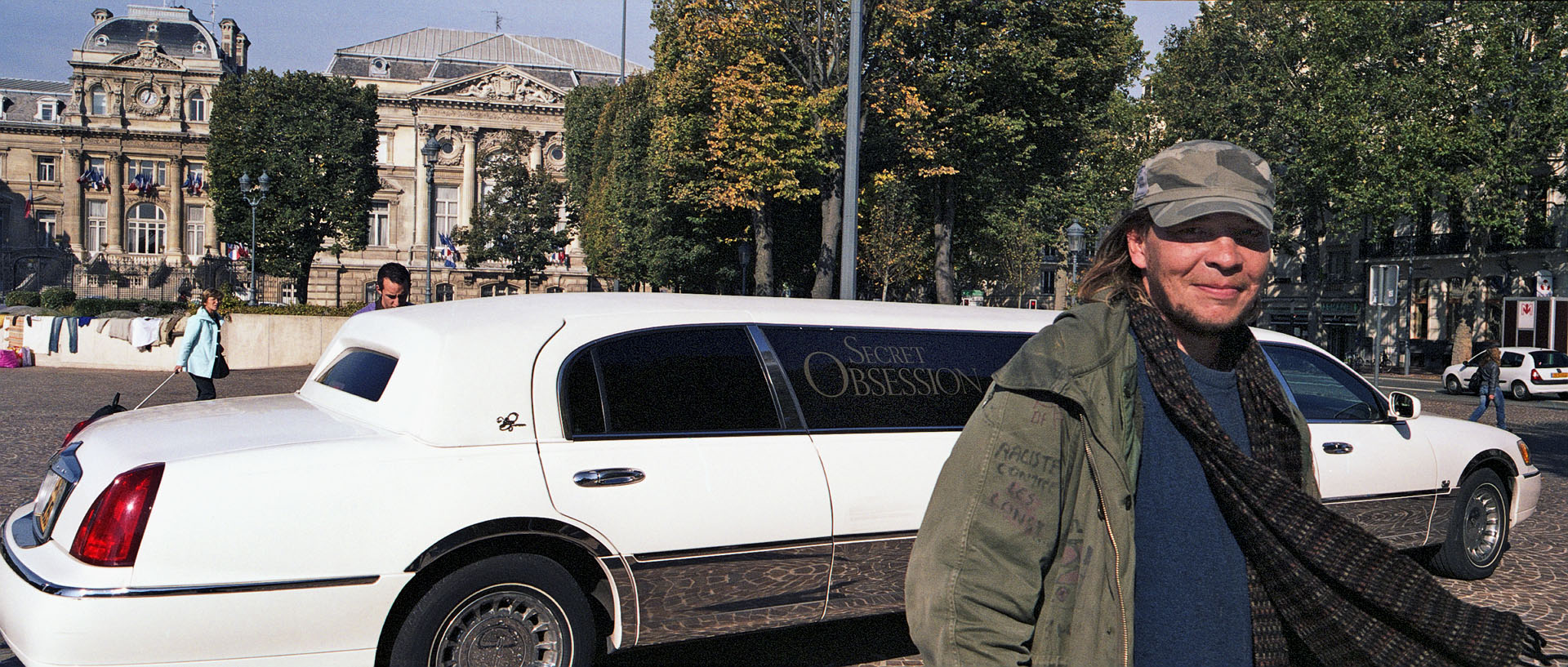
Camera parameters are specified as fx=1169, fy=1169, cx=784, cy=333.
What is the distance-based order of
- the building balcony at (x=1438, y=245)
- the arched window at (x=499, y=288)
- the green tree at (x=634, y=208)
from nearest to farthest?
1. the green tree at (x=634, y=208)
2. the building balcony at (x=1438, y=245)
3. the arched window at (x=499, y=288)

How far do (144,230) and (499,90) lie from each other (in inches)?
1122

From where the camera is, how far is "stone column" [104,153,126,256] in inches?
3238

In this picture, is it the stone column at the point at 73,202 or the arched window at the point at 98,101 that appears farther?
the arched window at the point at 98,101

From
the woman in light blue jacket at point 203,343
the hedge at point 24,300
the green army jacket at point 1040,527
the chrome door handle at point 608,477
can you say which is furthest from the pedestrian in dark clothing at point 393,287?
the hedge at point 24,300

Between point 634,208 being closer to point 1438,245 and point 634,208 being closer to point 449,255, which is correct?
point 449,255

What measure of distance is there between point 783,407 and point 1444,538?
4683 mm

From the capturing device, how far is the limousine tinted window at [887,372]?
5113 mm

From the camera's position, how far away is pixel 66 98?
3374 inches

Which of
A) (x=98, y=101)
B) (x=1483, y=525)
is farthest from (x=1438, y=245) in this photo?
(x=98, y=101)

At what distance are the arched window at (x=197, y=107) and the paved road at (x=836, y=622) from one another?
66.9 metres

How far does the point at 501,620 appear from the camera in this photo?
4312mm

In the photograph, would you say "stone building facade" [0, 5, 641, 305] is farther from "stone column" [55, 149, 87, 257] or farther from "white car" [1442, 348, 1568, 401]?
"white car" [1442, 348, 1568, 401]

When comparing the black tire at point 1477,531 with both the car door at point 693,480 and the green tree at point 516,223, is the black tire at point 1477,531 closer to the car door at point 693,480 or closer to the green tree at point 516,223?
the car door at point 693,480

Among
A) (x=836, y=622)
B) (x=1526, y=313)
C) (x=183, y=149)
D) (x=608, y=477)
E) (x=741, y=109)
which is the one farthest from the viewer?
(x=183, y=149)
